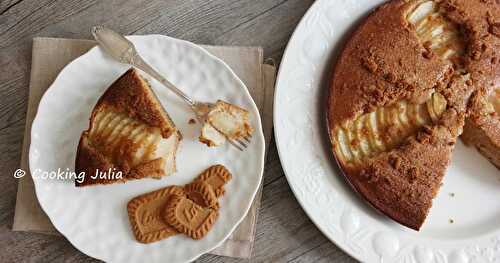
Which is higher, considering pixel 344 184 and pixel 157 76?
pixel 157 76

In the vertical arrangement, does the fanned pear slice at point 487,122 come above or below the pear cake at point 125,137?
below

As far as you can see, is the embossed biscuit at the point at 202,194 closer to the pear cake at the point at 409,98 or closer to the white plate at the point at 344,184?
the white plate at the point at 344,184


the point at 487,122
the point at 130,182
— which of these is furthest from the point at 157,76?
the point at 487,122

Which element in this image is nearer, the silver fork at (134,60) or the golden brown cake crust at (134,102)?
the golden brown cake crust at (134,102)

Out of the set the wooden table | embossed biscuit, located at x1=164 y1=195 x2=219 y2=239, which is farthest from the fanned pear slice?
embossed biscuit, located at x1=164 y1=195 x2=219 y2=239

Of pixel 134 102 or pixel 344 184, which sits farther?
pixel 344 184

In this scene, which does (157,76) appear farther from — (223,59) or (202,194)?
(202,194)

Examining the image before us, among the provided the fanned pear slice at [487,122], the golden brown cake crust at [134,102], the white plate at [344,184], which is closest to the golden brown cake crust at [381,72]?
the white plate at [344,184]
